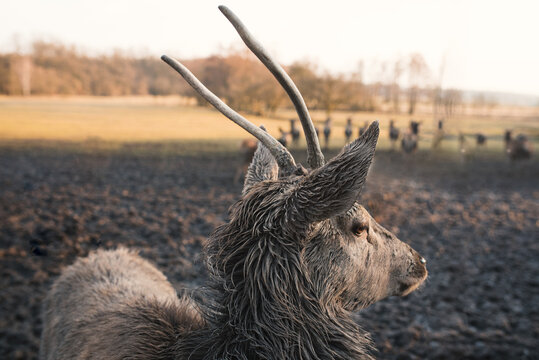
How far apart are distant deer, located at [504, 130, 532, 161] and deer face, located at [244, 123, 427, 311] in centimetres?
1248

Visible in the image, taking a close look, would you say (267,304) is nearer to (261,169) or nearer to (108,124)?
(261,169)

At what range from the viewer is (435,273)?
5.77 m

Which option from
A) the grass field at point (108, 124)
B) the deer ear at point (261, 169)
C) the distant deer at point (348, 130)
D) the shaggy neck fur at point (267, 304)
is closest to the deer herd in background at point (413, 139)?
the distant deer at point (348, 130)

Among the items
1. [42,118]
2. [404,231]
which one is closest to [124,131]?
[42,118]

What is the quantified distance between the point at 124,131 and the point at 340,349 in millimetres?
9495

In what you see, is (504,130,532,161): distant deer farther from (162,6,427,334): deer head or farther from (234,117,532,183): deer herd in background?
(162,6,427,334): deer head

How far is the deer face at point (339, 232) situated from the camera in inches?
51.4

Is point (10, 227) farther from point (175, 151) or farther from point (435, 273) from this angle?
point (435, 273)

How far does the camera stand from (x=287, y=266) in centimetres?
159

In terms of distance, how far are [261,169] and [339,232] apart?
1.73 ft

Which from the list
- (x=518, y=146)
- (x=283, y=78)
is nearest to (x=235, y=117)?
(x=283, y=78)

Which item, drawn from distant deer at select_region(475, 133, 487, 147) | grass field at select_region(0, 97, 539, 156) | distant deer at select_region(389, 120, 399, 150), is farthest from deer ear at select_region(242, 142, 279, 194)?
distant deer at select_region(475, 133, 487, 147)

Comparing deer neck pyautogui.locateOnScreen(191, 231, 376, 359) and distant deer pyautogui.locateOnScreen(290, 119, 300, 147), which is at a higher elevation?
distant deer pyautogui.locateOnScreen(290, 119, 300, 147)

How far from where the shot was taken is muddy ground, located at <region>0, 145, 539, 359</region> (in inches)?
170
